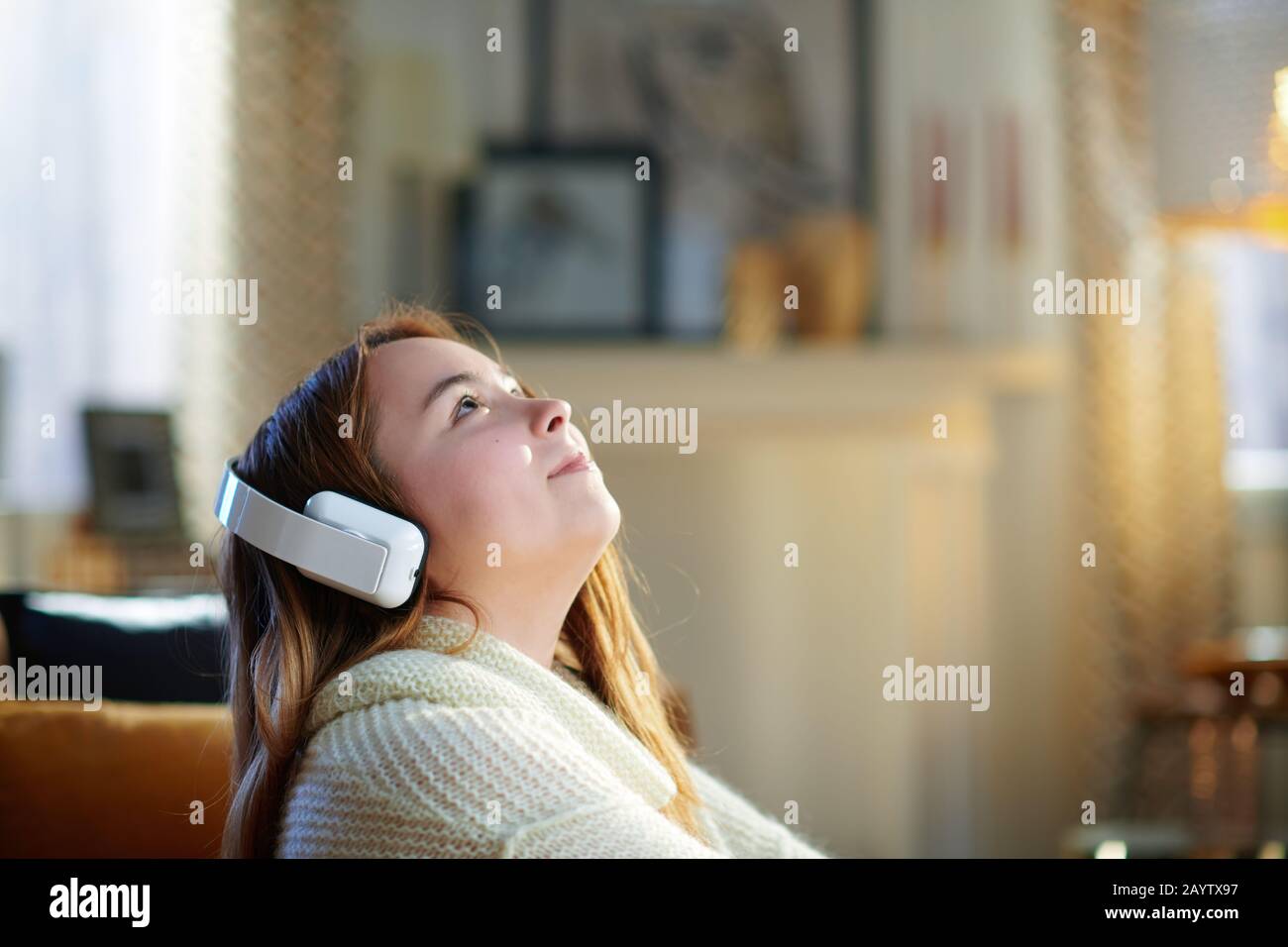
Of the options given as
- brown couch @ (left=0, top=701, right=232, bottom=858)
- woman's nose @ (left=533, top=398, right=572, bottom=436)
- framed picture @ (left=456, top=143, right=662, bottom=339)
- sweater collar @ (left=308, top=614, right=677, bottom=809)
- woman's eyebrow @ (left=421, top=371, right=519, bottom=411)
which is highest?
framed picture @ (left=456, top=143, right=662, bottom=339)

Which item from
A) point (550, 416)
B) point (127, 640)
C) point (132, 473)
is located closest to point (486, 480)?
point (550, 416)

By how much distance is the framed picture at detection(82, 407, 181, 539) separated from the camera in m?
2.93

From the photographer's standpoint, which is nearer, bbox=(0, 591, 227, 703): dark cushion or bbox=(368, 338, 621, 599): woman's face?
bbox=(368, 338, 621, 599): woman's face

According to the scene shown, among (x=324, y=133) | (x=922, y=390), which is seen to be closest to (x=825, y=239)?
(x=922, y=390)

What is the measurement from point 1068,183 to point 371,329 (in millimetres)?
2856

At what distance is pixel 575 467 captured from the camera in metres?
0.97

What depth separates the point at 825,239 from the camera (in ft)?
11.6

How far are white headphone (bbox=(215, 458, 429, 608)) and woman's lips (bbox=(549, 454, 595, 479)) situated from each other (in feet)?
0.36

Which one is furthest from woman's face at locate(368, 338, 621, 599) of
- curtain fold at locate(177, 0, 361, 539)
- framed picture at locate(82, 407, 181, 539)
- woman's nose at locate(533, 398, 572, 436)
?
curtain fold at locate(177, 0, 361, 539)

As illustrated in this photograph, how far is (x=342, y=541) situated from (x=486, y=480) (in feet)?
0.38

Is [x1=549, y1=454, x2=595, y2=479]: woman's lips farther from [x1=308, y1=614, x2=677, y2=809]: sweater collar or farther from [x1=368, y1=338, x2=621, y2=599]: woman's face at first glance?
[x1=308, y1=614, x2=677, y2=809]: sweater collar

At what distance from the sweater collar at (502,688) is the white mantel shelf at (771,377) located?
7.78 feet

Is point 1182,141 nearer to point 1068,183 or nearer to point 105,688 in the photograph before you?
point 1068,183
